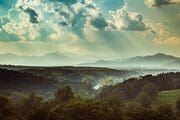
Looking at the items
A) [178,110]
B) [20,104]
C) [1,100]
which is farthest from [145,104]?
[1,100]

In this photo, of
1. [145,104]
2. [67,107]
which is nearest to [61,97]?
[145,104]

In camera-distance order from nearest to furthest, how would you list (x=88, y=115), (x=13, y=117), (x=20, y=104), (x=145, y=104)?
(x=13, y=117) → (x=88, y=115) → (x=20, y=104) → (x=145, y=104)

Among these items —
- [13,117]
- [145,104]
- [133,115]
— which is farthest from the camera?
[145,104]

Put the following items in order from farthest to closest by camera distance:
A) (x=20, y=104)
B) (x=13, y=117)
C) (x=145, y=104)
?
(x=145, y=104) < (x=20, y=104) < (x=13, y=117)

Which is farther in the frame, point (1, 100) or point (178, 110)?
point (178, 110)

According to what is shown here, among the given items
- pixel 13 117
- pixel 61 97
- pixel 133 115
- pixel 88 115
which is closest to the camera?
pixel 13 117

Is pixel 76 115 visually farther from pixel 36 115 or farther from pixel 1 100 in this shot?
pixel 1 100

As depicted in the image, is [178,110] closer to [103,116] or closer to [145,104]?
[145,104]

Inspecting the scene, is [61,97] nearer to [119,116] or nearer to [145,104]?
[145,104]
